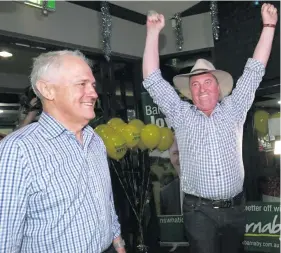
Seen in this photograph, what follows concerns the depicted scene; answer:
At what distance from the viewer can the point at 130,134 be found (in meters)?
2.98

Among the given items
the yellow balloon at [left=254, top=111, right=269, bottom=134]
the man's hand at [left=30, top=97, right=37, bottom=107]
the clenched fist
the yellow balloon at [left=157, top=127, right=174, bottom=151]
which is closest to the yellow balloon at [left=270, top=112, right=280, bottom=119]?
the yellow balloon at [left=254, top=111, right=269, bottom=134]

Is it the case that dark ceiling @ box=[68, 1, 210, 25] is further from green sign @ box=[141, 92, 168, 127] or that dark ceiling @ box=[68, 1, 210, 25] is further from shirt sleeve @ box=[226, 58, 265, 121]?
shirt sleeve @ box=[226, 58, 265, 121]

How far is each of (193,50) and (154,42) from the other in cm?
197

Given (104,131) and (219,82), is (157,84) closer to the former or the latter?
(219,82)

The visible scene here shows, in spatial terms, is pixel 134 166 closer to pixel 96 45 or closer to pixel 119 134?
pixel 119 134

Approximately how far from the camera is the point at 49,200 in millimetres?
1057

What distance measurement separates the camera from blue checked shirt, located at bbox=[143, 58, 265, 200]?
5.85 feet

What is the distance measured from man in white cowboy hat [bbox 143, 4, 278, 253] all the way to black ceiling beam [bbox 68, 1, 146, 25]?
170 cm

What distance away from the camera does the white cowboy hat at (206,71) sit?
6.57 ft

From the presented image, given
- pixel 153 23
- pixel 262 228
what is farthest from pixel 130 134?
pixel 262 228

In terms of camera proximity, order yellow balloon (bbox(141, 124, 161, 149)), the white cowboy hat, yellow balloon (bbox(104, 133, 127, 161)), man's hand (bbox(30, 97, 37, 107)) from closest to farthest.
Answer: the white cowboy hat, man's hand (bbox(30, 97, 37, 107)), yellow balloon (bbox(104, 133, 127, 161)), yellow balloon (bbox(141, 124, 161, 149))

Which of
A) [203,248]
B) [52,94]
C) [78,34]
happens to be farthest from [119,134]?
[52,94]

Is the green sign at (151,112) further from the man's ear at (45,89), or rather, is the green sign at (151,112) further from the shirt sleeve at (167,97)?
the man's ear at (45,89)

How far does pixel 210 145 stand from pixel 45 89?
959 mm
